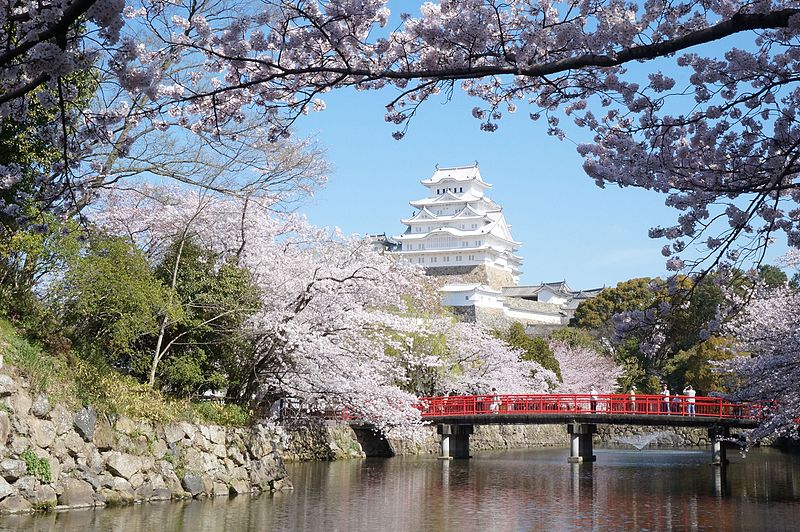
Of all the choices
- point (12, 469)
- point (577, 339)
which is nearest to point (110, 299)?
point (12, 469)

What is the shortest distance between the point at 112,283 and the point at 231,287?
111 inches

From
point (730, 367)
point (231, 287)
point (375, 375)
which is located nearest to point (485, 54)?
point (231, 287)

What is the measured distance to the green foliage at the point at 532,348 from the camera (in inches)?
1378

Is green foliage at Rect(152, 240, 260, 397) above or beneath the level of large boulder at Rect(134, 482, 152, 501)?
above

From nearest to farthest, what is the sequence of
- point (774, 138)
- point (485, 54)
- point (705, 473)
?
point (485, 54) < point (774, 138) < point (705, 473)

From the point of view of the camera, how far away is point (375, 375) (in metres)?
17.7

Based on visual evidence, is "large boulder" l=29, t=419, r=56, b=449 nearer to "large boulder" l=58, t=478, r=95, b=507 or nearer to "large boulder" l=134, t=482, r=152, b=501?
"large boulder" l=58, t=478, r=95, b=507

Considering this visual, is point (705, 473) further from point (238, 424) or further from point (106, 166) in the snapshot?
point (106, 166)

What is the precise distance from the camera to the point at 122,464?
467 inches

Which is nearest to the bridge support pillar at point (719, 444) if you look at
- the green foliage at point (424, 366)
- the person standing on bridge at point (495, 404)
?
the person standing on bridge at point (495, 404)

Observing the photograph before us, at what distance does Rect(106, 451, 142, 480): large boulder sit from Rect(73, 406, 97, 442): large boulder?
470 millimetres

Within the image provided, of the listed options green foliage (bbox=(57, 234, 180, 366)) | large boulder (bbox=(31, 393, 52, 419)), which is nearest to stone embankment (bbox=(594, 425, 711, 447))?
green foliage (bbox=(57, 234, 180, 366))

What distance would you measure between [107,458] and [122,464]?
0.33 m

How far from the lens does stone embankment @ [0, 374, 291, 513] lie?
33.8 ft
